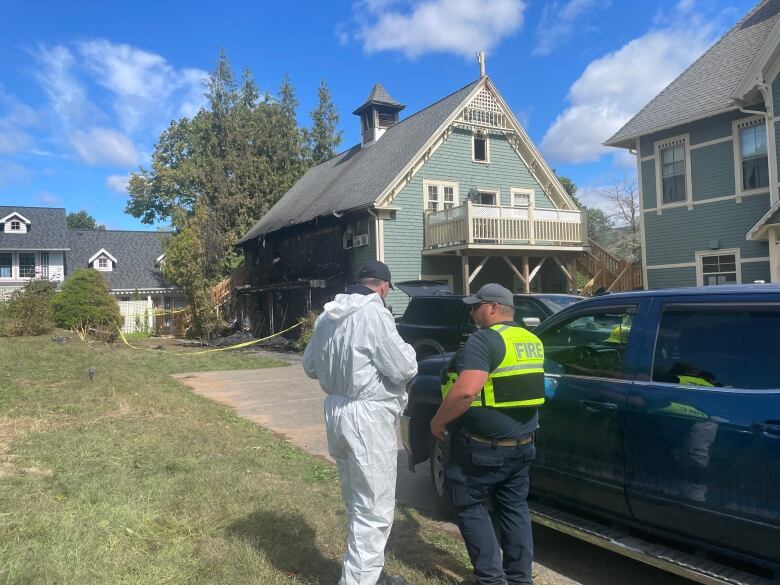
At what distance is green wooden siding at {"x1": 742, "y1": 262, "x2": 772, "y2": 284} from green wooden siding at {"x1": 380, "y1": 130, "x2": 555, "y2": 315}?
896 centimetres

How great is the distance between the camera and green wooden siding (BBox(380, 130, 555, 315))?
2058 centimetres

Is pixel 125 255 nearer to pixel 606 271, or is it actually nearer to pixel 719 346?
pixel 606 271

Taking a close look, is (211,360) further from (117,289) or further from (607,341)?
(117,289)

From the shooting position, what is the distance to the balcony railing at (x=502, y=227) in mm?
19016

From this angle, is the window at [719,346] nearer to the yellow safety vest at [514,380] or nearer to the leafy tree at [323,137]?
the yellow safety vest at [514,380]

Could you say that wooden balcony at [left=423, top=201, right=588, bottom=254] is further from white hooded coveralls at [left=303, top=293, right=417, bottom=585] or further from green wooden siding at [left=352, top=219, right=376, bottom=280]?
white hooded coveralls at [left=303, top=293, right=417, bottom=585]

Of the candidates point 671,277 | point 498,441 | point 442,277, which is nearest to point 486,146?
point 442,277

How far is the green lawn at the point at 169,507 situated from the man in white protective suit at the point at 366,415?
2.07 ft

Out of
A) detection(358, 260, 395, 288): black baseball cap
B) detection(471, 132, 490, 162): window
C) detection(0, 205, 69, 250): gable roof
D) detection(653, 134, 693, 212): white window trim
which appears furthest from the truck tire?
detection(0, 205, 69, 250): gable roof

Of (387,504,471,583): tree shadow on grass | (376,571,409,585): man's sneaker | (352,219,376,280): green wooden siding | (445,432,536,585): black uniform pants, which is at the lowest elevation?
(387,504,471,583): tree shadow on grass

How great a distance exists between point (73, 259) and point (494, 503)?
42980 millimetres

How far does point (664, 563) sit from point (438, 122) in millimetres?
19881

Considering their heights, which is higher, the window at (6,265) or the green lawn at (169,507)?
the window at (6,265)

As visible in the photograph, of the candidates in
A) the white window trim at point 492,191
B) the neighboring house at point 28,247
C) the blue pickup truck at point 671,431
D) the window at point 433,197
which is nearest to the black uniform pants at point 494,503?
the blue pickup truck at point 671,431
